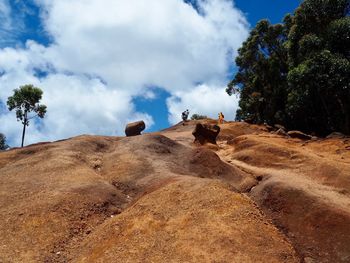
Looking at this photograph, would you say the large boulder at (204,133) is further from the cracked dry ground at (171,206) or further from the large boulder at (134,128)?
the large boulder at (134,128)

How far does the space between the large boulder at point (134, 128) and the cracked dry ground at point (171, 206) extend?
1524 cm

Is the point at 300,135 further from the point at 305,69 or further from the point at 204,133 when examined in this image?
the point at 204,133

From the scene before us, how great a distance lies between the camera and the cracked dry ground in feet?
57.0

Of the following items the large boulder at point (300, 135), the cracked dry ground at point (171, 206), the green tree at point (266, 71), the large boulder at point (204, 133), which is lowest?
the cracked dry ground at point (171, 206)

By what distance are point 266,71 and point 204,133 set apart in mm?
19838

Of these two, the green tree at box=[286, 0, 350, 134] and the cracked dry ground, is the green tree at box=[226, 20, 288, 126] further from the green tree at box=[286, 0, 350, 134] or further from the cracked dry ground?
the cracked dry ground

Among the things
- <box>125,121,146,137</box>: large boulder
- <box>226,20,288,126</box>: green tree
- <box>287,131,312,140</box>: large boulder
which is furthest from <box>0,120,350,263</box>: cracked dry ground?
<box>226,20,288,126</box>: green tree

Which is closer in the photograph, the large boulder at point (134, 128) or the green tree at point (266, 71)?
the large boulder at point (134, 128)

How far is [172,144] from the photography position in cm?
3303

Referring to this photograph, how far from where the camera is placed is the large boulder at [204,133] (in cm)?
3703

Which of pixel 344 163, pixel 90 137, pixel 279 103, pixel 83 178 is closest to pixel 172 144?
pixel 90 137

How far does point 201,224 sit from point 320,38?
25327 millimetres

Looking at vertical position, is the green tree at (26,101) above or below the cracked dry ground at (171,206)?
above

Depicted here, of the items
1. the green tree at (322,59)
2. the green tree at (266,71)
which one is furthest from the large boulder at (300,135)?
the green tree at (266,71)
